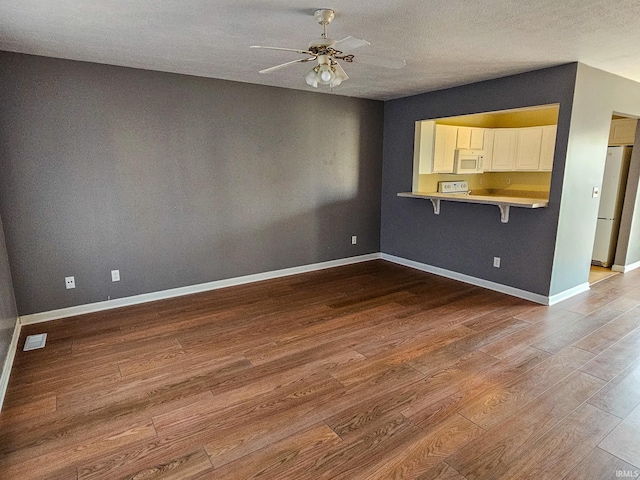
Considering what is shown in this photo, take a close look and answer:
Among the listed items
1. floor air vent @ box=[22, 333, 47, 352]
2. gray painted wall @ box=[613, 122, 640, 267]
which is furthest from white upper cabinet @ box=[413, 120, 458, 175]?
floor air vent @ box=[22, 333, 47, 352]

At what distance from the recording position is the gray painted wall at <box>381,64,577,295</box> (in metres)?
3.71

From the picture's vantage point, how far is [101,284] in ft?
12.5

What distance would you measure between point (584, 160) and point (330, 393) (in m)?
3.53

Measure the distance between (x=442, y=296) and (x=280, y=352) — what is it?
7.11ft

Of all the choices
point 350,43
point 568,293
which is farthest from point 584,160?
point 350,43

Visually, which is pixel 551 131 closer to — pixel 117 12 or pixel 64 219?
pixel 117 12

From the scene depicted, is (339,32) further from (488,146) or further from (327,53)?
(488,146)

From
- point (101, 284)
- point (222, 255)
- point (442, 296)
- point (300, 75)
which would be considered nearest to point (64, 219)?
point (101, 284)

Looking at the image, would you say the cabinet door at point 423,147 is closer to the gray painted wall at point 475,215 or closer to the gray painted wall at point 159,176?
the gray painted wall at point 475,215

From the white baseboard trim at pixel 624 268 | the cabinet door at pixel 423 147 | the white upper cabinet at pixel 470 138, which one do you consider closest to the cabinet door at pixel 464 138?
the white upper cabinet at pixel 470 138

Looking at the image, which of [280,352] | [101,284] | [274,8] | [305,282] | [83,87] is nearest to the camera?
[274,8]

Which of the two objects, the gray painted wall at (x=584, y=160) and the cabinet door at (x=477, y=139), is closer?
the gray painted wall at (x=584, y=160)

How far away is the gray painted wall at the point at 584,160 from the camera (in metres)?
3.63

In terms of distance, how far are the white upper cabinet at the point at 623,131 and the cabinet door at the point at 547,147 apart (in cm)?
82
